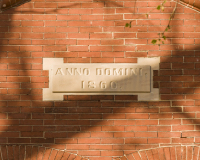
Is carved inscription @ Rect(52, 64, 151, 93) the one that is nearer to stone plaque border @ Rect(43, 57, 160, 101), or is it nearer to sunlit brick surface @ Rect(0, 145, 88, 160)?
stone plaque border @ Rect(43, 57, 160, 101)

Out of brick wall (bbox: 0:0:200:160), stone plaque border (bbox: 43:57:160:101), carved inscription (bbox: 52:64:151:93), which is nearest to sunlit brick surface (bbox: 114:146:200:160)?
brick wall (bbox: 0:0:200:160)

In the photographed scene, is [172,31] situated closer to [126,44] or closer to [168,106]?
[126,44]

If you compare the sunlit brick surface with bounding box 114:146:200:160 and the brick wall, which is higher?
the brick wall

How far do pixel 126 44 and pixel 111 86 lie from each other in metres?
0.61

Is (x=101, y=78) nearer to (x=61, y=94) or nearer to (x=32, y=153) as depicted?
(x=61, y=94)

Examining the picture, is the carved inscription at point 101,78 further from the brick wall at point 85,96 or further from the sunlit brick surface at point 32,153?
the sunlit brick surface at point 32,153

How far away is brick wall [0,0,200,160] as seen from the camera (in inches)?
95.4

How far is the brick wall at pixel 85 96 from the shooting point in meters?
2.42

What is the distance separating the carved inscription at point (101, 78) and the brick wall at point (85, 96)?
10 cm

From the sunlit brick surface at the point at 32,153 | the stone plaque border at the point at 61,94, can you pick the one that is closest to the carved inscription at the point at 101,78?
the stone plaque border at the point at 61,94

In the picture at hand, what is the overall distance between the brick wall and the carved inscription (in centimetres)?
10

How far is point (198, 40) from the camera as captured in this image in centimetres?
245

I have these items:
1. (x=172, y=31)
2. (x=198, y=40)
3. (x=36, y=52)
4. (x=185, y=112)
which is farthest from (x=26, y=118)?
(x=198, y=40)

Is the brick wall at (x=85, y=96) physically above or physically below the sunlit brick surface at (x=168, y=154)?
above
